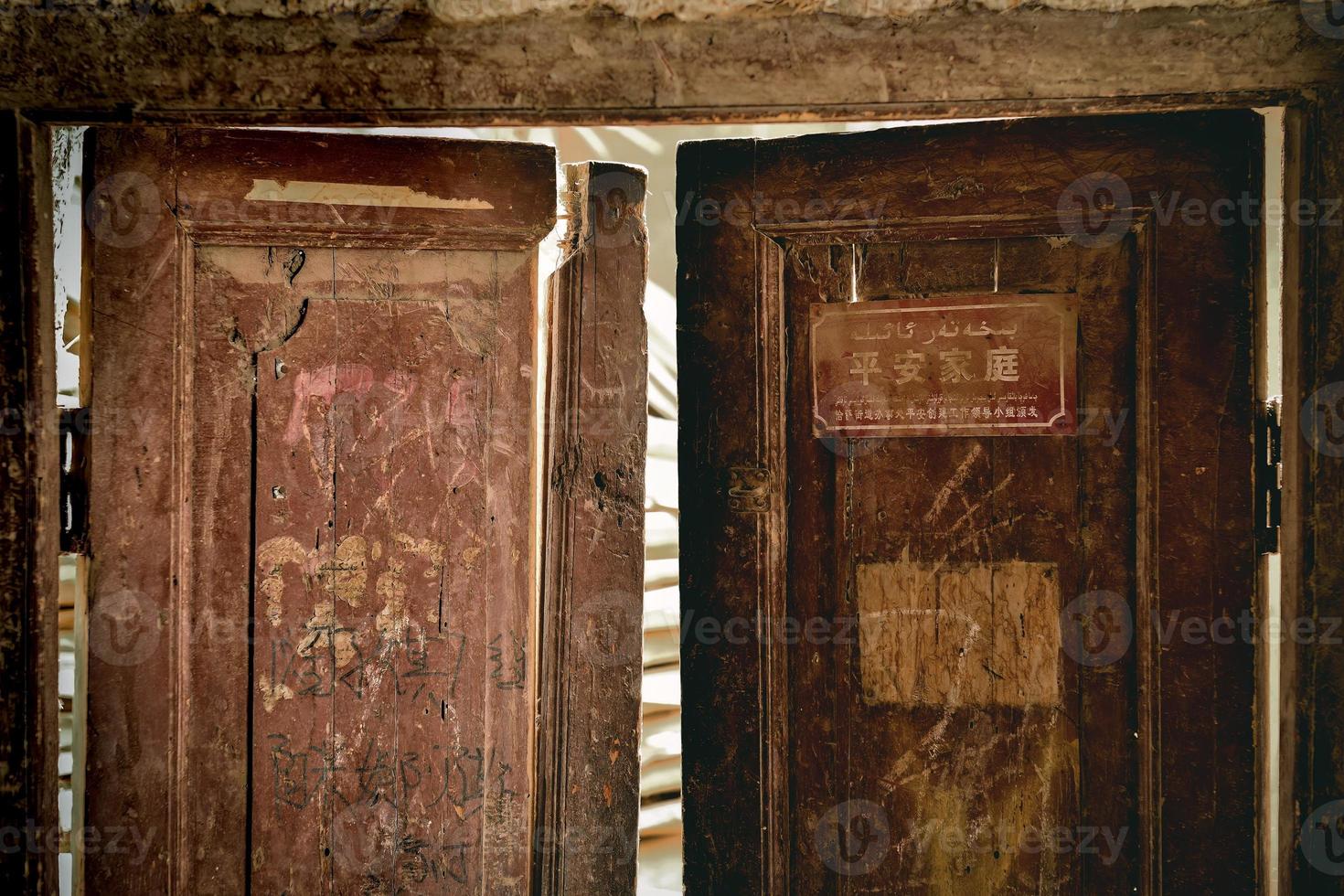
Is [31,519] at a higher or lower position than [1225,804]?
higher

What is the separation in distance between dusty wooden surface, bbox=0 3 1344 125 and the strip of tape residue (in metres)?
0.13

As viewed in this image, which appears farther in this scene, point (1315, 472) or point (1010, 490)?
point (1010, 490)

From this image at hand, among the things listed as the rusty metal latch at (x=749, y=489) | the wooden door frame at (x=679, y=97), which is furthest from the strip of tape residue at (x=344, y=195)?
the rusty metal latch at (x=749, y=489)

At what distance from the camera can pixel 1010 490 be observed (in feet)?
4.14

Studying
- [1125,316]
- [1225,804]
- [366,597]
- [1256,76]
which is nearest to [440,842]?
[366,597]

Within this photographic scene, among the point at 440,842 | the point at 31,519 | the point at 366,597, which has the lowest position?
the point at 440,842

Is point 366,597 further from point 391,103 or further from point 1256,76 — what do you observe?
point 1256,76

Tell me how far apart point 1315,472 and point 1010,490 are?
45 centimetres

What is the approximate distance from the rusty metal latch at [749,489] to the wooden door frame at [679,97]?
632mm

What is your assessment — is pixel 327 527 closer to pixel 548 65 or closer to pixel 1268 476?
pixel 548 65

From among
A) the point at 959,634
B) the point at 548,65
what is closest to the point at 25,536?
the point at 548,65

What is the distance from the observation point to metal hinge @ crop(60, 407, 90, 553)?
3.92 feet

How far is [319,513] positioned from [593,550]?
1.71 feet

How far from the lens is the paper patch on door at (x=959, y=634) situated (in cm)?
125
